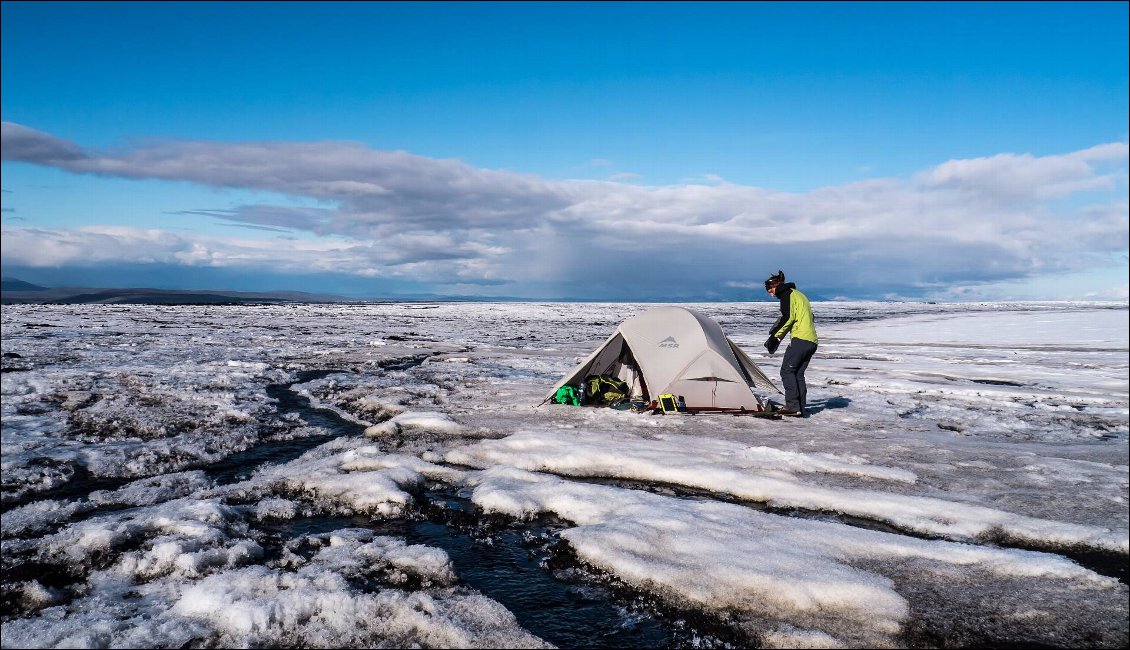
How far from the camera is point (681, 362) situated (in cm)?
1055

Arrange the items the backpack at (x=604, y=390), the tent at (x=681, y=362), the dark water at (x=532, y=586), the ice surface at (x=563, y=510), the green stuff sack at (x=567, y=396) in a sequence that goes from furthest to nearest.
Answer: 1. the backpack at (x=604, y=390)
2. the green stuff sack at (x=567, y=396)
3. the tent at (x=681, y=362)
4. the ice surface at (x=563, y=510)
5. the dark water at (x=532, y=586)

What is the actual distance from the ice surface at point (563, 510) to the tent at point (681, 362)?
1.62ft

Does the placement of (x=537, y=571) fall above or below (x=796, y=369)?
below

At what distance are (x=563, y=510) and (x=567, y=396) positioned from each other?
5373 mm

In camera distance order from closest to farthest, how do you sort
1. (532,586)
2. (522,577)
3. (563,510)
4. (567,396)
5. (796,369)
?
(532,586) → (522,577) → (563,510) → (796,369) → (567,396)

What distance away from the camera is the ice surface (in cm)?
398

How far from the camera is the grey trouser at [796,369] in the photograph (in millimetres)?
9586

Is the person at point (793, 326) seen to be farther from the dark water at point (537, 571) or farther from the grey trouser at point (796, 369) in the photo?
the dark water at point (537, 571)

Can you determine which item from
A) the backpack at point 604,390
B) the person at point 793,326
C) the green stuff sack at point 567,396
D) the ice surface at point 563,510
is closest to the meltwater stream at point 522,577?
the ice surface at point 563,510

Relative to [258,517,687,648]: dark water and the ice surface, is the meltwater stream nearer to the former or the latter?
[258,517,687,648]: dark water

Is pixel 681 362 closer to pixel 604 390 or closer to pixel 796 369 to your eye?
pixel 604 390

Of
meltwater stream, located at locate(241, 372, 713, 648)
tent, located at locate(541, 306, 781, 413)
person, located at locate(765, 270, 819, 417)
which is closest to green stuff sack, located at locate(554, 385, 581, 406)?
tent, located at locate(541, 306, 781, 413)

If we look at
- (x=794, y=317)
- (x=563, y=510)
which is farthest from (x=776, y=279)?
(x=563, y=510)

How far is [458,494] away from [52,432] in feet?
22.0
